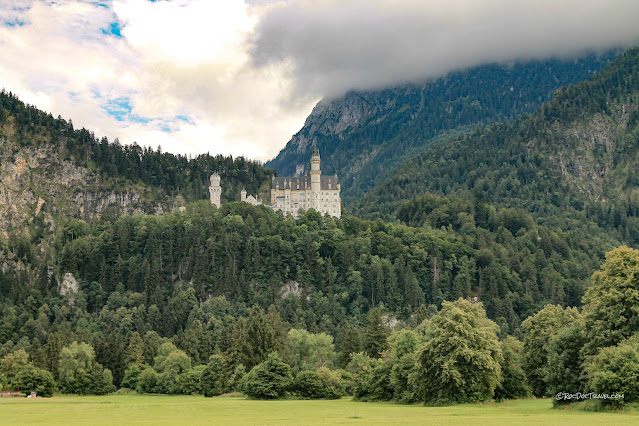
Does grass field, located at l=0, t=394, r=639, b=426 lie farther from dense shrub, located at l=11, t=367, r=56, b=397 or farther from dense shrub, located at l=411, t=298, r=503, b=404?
dense shrub, located at l=11, t=367, r=56, b=397

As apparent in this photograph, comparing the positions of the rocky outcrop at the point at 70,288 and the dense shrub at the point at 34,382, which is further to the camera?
the rocky outcrop at the point at 70,288

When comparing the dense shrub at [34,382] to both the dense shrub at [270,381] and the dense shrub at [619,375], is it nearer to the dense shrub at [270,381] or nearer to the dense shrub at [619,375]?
the dense shrub at [270,381]

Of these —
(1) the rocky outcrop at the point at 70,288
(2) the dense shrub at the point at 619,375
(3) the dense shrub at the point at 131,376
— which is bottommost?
(3) the dense shrub at the point at 131,376

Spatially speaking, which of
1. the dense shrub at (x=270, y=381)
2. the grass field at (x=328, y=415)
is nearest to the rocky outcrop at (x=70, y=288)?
the dense shrub at (x=270, y=381)

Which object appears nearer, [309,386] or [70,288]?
[309,386]

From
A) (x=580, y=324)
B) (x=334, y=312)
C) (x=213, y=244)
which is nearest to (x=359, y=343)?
(x=580, y=324)

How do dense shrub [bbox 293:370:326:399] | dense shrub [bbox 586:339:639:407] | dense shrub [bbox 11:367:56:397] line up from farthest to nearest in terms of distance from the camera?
1. dense shrub [bbox 11:367:56:397]
2. dense shrub [bbox 293:370:326:399]
3. dense shrub [bbox 586:339:639:407]

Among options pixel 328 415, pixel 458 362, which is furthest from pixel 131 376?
pixel 328 415

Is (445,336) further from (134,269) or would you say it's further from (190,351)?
(134,269)

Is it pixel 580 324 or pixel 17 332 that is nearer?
pixel 580 324

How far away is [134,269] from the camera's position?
648ft

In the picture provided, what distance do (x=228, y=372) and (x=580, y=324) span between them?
177 feet

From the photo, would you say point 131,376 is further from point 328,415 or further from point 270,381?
point 328,415

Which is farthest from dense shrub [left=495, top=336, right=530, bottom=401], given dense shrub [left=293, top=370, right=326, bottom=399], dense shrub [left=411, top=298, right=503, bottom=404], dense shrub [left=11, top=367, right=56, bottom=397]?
dense shrub [left=11, top=367, right=56, bottom=397]
